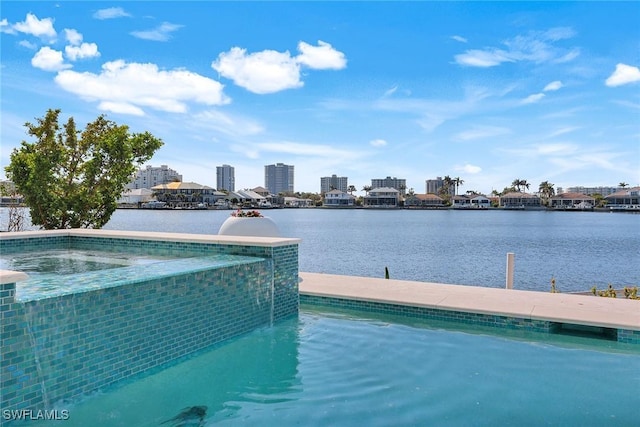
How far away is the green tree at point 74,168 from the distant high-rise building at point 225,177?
182358 millimetres

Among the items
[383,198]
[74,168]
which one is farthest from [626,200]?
[74,168]

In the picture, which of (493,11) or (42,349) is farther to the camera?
(493,11)

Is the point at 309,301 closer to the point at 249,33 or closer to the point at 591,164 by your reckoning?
the point at 249,33

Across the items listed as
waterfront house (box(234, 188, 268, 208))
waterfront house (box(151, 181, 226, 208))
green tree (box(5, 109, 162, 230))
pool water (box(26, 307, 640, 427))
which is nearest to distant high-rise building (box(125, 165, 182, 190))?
waterfront house (box(234, 188, 268, 208))

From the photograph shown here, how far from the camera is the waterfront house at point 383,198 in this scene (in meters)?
123

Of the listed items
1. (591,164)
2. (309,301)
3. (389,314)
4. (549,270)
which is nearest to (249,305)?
(309,301)

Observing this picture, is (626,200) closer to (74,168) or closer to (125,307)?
(74,168)

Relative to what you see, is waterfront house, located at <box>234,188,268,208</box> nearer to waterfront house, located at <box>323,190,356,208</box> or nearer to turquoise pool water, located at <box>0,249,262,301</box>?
waterfront house, located at <box>323,190,356,208</box>

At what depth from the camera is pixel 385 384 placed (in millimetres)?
4836

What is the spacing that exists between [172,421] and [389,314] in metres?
4.32

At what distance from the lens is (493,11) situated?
14930 millimetres

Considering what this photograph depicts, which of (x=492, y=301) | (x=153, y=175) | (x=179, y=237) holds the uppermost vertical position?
(x=153, y=175)

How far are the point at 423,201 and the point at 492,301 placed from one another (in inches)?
4760

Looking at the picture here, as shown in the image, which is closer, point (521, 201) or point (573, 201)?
point (573, 201)
